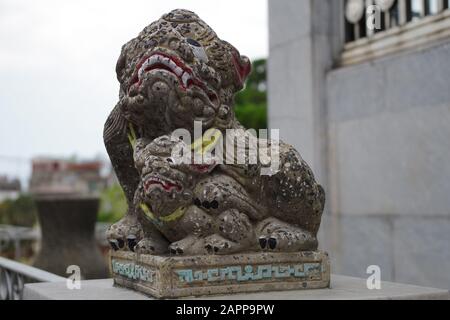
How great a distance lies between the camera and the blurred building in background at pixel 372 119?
16.6 ft

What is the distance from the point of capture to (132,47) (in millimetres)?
3156

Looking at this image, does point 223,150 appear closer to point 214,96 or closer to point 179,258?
point 214,96

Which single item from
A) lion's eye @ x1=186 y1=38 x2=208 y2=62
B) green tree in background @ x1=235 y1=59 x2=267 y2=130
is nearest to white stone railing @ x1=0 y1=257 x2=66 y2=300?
lion's eye @ x1=186 y1=38 x2=208 y2=62

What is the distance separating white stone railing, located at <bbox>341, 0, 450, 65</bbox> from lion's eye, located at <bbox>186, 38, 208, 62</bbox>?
270 centimetres

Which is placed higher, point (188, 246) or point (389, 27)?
point (389, 27)

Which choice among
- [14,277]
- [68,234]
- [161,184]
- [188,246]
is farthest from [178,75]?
[68,234]

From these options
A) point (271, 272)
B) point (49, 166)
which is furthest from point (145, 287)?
point (49, 166)

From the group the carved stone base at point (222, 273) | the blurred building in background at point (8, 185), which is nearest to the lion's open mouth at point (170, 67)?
the carved stone base at point (222, 273)

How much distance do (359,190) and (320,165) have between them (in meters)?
0.51

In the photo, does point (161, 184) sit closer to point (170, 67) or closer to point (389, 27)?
point (170, 67)

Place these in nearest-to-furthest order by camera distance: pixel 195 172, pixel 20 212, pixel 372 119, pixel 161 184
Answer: pixel 161 184, pixel 195 172, pixel 372 119, pixel 20 212

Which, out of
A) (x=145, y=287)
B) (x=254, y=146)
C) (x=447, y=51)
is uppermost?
(x=447, y=51)

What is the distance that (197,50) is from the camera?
9.96 ft

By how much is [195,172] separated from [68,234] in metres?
6.11
